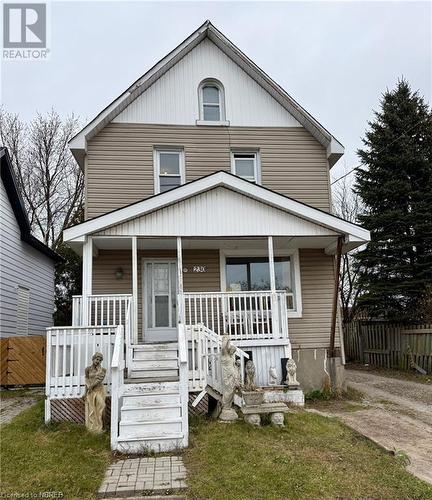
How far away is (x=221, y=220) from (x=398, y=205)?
9.49m

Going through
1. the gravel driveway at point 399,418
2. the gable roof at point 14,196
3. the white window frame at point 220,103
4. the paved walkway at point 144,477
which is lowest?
Answer: the gravel driveway at point 399,418

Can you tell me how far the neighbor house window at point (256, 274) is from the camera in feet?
36.3

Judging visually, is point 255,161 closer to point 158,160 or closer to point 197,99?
point 197,99

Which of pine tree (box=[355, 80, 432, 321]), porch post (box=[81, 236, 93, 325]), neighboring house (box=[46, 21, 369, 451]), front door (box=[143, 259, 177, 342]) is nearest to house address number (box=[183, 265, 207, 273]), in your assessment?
neighboring house (box=[46, 21, 369, 451])

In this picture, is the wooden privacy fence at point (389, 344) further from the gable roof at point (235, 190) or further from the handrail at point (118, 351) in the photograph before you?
the handrail at point (118, 351)

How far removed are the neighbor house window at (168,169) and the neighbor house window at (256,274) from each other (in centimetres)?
245

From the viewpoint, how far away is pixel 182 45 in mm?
11547

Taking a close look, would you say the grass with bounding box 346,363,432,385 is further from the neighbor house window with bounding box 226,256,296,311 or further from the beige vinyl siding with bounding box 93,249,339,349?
the neighbor house window with bounding box 226,256,296,311

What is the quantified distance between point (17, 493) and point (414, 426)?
5908 millimetres

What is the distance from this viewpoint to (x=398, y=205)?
52.5 ft

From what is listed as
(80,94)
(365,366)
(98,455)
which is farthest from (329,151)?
(80,94)

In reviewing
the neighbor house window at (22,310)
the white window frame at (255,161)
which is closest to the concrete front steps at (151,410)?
the white window frame at (255,161)

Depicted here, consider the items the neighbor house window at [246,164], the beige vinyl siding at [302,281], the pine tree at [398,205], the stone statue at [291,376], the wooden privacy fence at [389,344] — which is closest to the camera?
the stone statue at [291,376]

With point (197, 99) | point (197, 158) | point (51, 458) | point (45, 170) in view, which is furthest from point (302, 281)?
point (45, 170)
